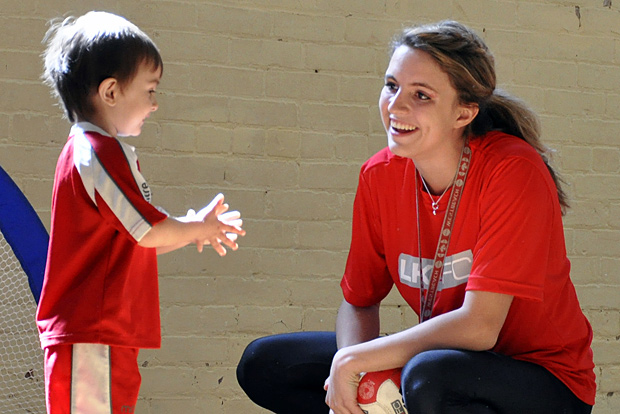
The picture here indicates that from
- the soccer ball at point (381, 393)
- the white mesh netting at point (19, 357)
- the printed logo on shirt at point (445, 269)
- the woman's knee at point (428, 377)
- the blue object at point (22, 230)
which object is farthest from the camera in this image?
the white mesh netting at point (19, 357)

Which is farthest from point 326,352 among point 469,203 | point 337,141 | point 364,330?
point 337,141

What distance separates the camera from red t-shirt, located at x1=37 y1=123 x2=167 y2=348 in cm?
155

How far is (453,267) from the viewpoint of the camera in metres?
1.77

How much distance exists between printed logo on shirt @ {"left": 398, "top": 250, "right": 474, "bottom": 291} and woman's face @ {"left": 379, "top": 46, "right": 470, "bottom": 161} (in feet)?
0.79

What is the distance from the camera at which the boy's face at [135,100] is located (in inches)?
64.7

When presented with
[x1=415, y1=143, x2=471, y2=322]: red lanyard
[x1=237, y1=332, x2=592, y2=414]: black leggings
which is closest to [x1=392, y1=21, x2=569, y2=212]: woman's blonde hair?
[x1=415, y1=143, x2=471, y2=322]: red lanyard

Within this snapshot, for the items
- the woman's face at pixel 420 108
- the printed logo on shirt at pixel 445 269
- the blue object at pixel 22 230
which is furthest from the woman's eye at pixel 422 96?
the blue object at pixel 22 230

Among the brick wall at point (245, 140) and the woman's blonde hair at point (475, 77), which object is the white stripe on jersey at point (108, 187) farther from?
the brick wall at point (245, 140)

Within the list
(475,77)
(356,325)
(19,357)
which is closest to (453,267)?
(356,325)

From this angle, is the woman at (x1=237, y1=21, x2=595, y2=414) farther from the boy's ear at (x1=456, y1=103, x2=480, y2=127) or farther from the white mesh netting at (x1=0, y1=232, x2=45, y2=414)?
the white mesh netting at (x1=0, y1=232, x2=45, y2=414)

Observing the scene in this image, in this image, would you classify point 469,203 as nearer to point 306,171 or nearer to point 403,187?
point 403,187

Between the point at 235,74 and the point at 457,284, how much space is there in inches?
51.4

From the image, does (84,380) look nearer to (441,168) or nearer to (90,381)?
(90,381)

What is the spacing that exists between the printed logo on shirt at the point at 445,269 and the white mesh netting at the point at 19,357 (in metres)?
1.16
